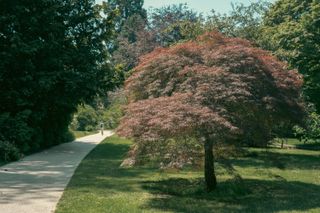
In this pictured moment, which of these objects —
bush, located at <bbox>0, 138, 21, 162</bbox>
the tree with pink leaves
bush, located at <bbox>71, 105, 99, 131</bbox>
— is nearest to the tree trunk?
the tree with pink leaves

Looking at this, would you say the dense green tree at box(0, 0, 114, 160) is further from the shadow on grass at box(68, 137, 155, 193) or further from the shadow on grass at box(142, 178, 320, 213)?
the shadow on grass at box(142, 178, 320, 213)

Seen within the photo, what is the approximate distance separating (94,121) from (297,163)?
35.6 metres

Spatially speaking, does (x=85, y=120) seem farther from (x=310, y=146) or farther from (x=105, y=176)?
(x=105, y=176)

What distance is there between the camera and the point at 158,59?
470 inches

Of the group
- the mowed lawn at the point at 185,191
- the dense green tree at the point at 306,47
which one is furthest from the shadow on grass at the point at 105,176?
the dense green tree at the point at 306,47

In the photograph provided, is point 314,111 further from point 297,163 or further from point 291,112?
point 291,112

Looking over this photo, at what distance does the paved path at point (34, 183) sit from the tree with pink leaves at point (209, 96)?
88.7 inches

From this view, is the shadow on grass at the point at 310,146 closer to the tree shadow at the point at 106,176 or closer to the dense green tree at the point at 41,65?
the dense green tree at the point at 41,65

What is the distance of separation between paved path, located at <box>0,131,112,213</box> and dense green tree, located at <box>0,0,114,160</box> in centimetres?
367

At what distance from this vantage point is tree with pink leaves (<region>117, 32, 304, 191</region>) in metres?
10.1

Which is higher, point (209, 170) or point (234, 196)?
point (209, 170)

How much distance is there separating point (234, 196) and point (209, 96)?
8.08ft

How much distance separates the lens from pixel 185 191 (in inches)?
459

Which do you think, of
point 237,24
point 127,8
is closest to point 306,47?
point 237,24
